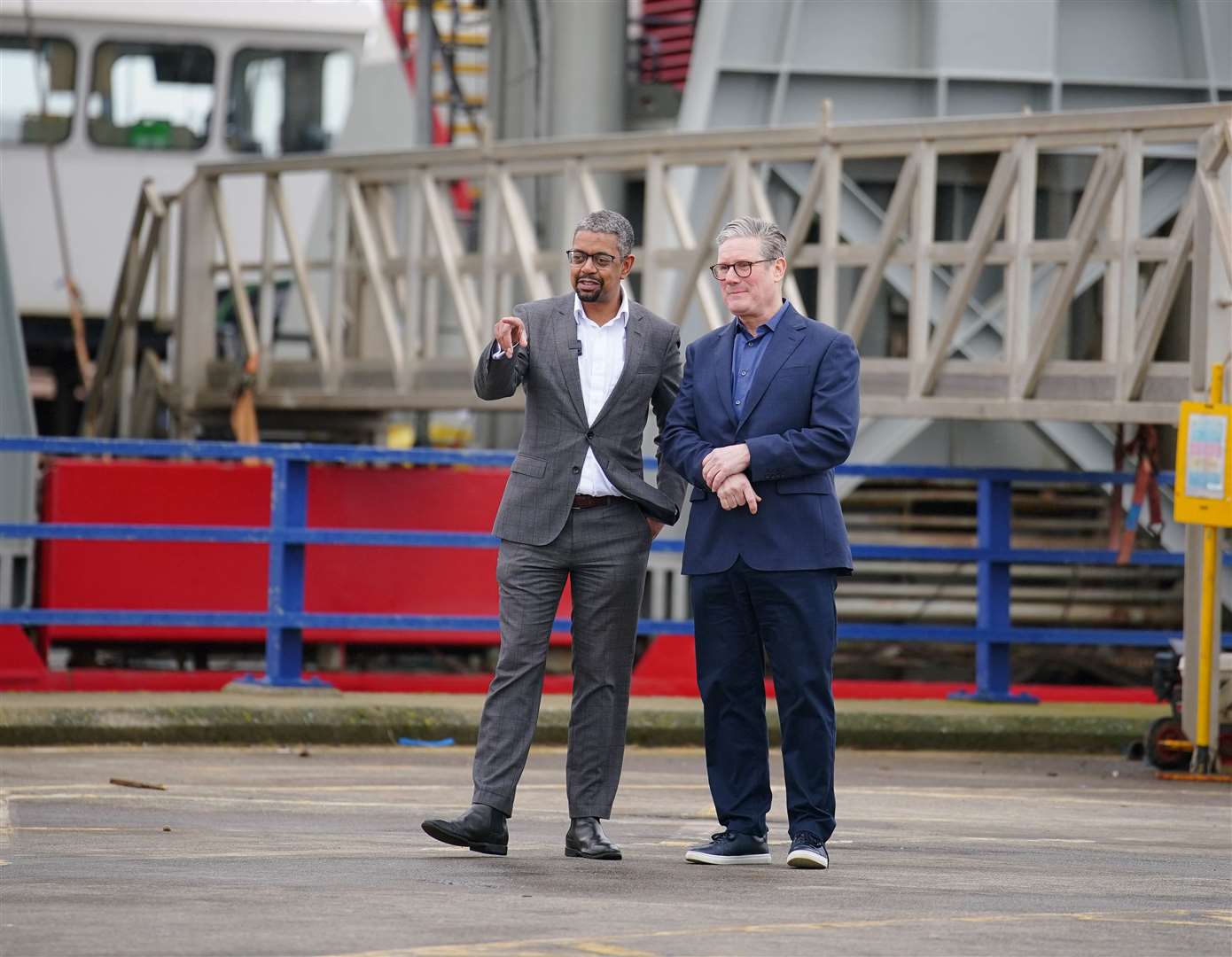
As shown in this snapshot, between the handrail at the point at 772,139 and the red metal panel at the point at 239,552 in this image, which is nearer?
the handrail at the point at 772,139

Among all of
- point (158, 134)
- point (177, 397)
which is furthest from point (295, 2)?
point (177, 397)

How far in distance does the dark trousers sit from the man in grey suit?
28 cm

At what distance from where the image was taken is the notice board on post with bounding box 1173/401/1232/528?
1005 centimetres

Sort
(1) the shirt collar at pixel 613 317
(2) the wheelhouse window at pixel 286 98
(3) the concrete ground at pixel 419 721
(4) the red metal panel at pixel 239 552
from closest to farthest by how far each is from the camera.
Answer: (1) the shirt collar at pixel 613 317 < (3) the concrete ground at pixel 419 721 < (4) the red metal panel at pixel 239 552 < (2) the wheelhouse window at pixel 286 98

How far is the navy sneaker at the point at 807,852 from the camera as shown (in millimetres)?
6871

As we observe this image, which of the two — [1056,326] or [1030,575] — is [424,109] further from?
[1056,326]

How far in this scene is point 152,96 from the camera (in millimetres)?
27422

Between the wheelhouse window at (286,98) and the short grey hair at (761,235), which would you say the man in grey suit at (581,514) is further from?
the wheelhouse window at (286,98)

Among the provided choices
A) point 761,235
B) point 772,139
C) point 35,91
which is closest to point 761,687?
point 761,235

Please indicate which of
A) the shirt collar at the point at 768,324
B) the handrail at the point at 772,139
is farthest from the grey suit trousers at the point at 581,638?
the handrail at the point at 772,139

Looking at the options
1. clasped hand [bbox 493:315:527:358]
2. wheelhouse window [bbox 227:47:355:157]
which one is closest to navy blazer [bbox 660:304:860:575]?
clasped hand [bbox 493:315:527:358]

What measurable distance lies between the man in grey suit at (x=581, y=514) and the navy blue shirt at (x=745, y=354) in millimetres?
267

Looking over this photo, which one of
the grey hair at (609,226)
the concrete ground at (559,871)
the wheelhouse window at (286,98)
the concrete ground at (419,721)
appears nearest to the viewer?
the concrete ground at (559,871)

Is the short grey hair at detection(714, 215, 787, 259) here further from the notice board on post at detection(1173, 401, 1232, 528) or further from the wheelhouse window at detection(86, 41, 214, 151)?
the wheelhouse window at detection(86, 41, 214, 151)
